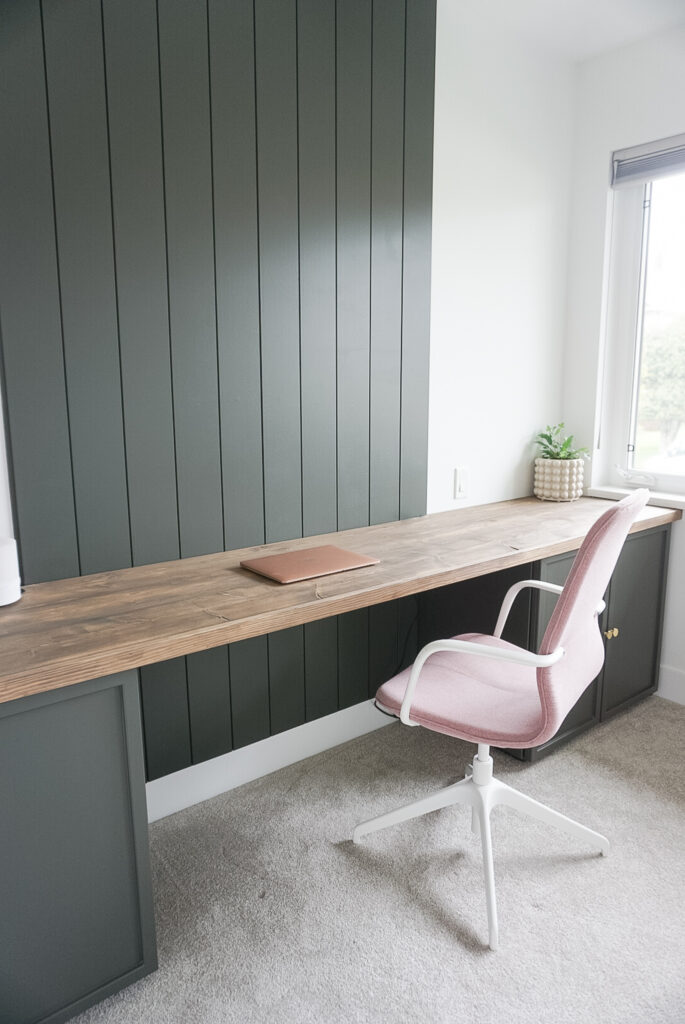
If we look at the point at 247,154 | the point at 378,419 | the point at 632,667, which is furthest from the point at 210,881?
the point at 247,154

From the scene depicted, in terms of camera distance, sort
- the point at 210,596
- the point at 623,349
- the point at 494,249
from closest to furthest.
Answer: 1. the point at 210,596
2. the point at 494,249
3. the point at 623,349

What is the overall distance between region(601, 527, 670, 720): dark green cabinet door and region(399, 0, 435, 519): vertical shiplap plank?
736 millimetres

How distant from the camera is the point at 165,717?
1941mm

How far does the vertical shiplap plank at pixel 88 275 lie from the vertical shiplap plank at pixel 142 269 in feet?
0.08

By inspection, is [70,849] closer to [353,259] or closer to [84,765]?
[84,765]

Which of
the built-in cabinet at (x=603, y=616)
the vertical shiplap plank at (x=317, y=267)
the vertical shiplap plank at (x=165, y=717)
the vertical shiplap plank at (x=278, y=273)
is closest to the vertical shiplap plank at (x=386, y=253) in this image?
the vertical shiplap plank at (x=317, y=267)

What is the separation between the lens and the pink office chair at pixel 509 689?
4.84ft

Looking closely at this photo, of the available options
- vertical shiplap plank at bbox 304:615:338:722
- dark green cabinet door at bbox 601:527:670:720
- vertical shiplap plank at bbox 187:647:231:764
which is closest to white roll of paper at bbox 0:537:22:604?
vertical shiplap plank at bbox 187:647:231:764

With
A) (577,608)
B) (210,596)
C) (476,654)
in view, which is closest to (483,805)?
(476,654)

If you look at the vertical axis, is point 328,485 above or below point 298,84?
below

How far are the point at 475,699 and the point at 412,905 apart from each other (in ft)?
1.62

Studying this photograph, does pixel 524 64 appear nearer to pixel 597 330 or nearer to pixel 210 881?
pixel 597 330

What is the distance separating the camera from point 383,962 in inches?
59.0

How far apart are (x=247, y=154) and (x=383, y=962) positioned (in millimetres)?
1938
